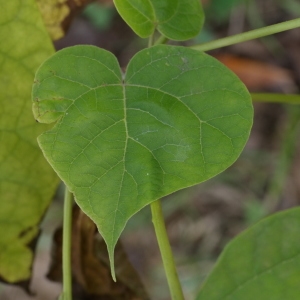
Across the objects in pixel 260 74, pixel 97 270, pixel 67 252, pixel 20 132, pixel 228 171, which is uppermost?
pixel 20 132

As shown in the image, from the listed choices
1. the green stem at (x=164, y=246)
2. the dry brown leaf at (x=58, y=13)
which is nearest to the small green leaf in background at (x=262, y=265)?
the green stem at (x=164, y=246)

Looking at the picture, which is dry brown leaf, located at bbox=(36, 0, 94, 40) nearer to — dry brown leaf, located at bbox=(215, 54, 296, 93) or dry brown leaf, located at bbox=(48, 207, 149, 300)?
dry brown leaf, located at bbox=(48, 207, 149, 300)

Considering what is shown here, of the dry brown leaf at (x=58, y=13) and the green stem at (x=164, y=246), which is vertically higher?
the dry brown leaf at (x=58, y=13)

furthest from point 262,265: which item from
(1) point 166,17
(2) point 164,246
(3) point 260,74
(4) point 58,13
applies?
(3) point 260,74

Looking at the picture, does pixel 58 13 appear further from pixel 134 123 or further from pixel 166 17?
pixel 134 123

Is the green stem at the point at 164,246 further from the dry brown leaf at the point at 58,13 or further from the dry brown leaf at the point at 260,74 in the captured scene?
the dry brown leaf at the point at 260,74
